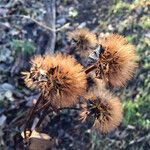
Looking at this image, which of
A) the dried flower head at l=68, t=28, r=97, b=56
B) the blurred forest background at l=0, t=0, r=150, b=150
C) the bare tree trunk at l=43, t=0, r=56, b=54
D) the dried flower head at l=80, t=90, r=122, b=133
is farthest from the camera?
the bare tree trunk at l=43, t=0, r=56, b=54

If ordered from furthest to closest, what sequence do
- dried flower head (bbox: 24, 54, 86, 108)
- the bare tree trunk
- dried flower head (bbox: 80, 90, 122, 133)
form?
the bare tree trunk
dried flower head (bbox: 80, 90, 122, 133)
dried flower head (bbox: 24, 54, 86, 108)

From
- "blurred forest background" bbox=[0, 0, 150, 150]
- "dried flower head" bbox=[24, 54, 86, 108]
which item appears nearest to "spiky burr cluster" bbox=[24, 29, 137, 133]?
"dried flower head" bbox=[24, 54, 86, 108]

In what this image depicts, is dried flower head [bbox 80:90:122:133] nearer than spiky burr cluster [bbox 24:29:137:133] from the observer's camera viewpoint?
No

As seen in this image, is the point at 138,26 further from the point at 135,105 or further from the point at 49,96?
the point at 49,96

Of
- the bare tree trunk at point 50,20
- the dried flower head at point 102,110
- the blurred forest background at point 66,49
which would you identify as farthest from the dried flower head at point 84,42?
the bare tree trunk at point 50,20

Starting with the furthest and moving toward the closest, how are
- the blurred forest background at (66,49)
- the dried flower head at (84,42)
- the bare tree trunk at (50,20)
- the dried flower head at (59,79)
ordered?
1. the bare tree trunk at (50,20)
2. the blurred forest background at (66,49)
3. the dried flower head at (84,42)
4. the dried flower head at (59,79)

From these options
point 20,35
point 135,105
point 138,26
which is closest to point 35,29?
point 20,35

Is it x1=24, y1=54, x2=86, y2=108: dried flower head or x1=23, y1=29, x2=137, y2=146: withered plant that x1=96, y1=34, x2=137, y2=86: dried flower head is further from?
x1=24, y1=54, x2=86, y2=108: dried flower head

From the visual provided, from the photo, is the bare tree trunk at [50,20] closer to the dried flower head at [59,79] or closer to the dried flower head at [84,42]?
the dried flower head at [84,42]
